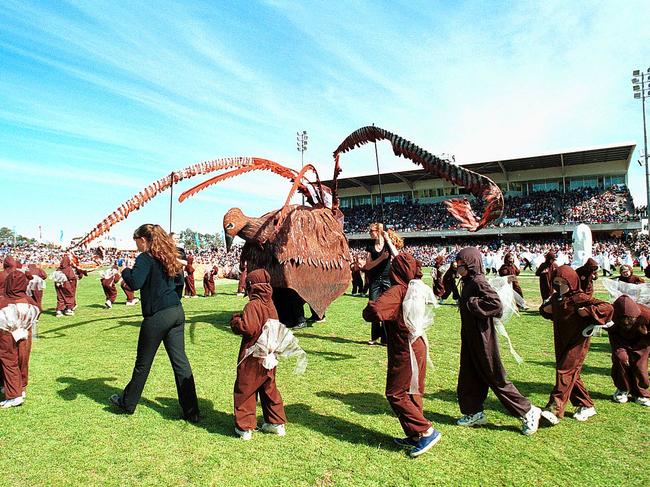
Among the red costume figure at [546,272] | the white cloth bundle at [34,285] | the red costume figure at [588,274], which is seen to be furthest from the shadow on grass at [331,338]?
the white cloth bundle at [34,285]

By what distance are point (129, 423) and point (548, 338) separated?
7512 millimetres

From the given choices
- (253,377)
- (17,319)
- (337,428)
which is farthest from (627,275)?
(17,319)

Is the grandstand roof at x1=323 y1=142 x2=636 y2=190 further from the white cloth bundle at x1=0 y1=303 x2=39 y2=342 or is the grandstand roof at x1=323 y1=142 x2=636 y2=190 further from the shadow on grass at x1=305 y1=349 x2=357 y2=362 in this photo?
the white cloth bundle at x1=0 y1=303 x2=39 y2=342

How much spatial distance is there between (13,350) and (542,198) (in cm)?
4695

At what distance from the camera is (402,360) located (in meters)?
3.78

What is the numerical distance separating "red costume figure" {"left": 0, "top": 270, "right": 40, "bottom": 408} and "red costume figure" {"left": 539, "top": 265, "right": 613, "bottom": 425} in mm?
5456

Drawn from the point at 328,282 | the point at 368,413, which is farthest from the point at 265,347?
the point at 328,282

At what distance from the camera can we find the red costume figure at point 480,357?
408cm

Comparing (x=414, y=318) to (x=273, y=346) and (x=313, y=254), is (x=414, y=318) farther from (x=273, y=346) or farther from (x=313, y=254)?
(x=313, y=254)

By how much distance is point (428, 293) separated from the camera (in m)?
3.94

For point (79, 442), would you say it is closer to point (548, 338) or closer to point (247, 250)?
point (247, 250)

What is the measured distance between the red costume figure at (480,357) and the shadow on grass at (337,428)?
34.5 inches

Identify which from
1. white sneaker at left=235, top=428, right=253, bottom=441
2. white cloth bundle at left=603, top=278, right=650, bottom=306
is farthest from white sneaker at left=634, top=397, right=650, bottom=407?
white sneaker at left=235, top=428, right=253, bottom=441

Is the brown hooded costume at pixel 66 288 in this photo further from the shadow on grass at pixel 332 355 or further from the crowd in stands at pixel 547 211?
the crowd in stands at pixel 547 211
